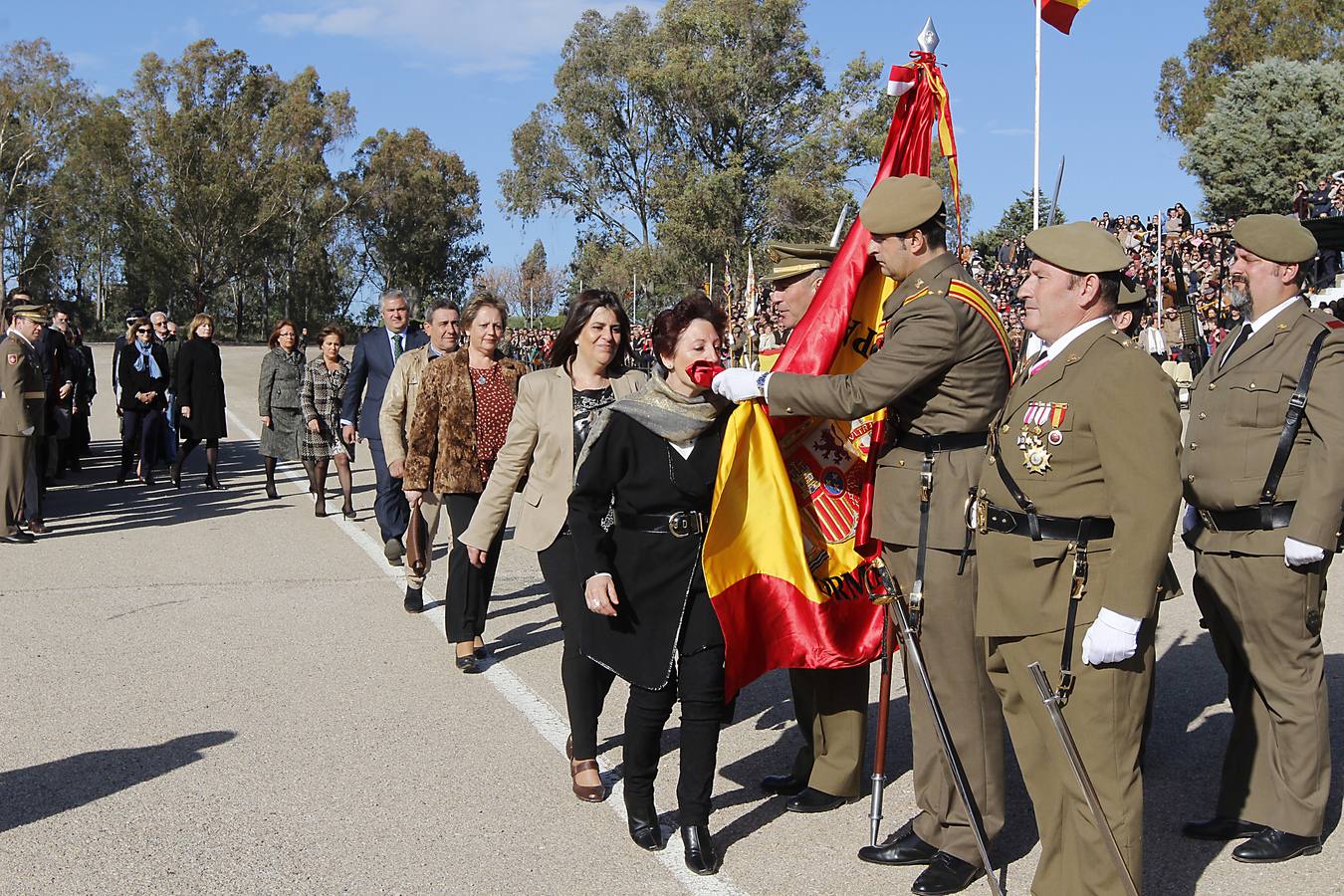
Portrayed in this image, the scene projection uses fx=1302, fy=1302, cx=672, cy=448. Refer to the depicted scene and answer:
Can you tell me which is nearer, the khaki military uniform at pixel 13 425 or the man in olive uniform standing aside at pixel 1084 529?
the man in olive uniform standing aside at pixel 1084 529

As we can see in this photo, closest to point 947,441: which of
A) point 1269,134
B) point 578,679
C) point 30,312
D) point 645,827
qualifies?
point 645,827

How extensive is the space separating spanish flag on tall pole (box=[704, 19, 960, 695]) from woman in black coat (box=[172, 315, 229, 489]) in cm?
1166

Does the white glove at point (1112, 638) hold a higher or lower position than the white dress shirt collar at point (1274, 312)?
lower

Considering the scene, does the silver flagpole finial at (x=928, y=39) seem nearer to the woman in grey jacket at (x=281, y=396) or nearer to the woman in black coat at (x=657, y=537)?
the woman in black coat at (x=657, y=537)

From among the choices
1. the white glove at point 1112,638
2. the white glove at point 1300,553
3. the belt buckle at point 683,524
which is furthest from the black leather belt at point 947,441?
the white glove at point 1300,553

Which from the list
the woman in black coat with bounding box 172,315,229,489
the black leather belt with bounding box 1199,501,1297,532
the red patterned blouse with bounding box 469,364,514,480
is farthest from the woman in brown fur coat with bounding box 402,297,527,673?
the woman in black coat with bounding box 172,315,229,489

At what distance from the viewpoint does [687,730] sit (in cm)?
434

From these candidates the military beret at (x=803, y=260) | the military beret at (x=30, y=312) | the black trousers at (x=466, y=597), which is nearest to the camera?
the military beret at (x=803, y=260)

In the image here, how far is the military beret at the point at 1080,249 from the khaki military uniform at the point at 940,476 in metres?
0.50

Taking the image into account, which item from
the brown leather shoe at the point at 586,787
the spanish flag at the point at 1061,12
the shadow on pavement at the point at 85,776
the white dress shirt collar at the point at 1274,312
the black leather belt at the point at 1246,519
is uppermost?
the spanish flag at the point at 1061,12

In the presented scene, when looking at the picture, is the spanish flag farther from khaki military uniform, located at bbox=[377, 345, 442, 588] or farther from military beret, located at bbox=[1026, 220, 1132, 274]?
military beret, located at bbox=[1026, 220, 1132, 274]

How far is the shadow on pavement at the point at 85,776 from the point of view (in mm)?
4754

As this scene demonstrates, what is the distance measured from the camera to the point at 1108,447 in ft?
10.9

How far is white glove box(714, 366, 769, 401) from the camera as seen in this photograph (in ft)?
13.6
